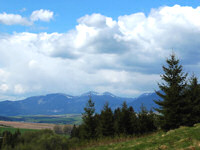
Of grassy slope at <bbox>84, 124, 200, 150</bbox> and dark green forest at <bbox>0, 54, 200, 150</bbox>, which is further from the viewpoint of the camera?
dark green forest at <bbox>0, 54, 200, 150</bbox>

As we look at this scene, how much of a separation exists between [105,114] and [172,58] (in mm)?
29588

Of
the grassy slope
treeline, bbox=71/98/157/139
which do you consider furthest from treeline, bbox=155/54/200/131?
treeline, bbox=71/98/157/139

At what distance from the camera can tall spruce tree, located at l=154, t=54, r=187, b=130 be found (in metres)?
32.8

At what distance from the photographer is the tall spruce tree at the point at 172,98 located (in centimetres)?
3284

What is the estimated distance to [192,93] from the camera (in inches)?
1538

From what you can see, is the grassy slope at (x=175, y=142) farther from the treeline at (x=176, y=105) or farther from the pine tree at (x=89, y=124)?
the pine tree at (x=89, y=124)

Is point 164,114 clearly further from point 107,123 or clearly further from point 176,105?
point 107,123

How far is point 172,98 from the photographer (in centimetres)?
3338

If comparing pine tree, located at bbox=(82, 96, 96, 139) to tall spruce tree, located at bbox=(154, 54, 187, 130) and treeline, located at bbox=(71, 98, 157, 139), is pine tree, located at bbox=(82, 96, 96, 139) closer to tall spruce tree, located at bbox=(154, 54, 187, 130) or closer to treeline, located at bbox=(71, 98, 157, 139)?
treeline, located at bbox=(71, 98, 157, 139)

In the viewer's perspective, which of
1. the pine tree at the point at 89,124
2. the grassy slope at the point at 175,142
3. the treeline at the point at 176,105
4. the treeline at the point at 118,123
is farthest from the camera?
the pine tree at the point at 89,124

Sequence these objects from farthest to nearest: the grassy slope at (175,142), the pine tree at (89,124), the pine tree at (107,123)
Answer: the pine tree at (89,124) → the pine tree at (107,123) → the grassy slope at (175,142)

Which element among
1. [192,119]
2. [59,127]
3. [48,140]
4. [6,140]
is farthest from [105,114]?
[59,127]

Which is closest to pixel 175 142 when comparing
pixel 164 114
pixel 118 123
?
pixel 164 114

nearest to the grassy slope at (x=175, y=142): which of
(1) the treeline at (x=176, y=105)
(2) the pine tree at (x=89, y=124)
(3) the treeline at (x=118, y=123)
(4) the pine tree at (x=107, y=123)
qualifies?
(1) the treeline at (x=176, y=105)
